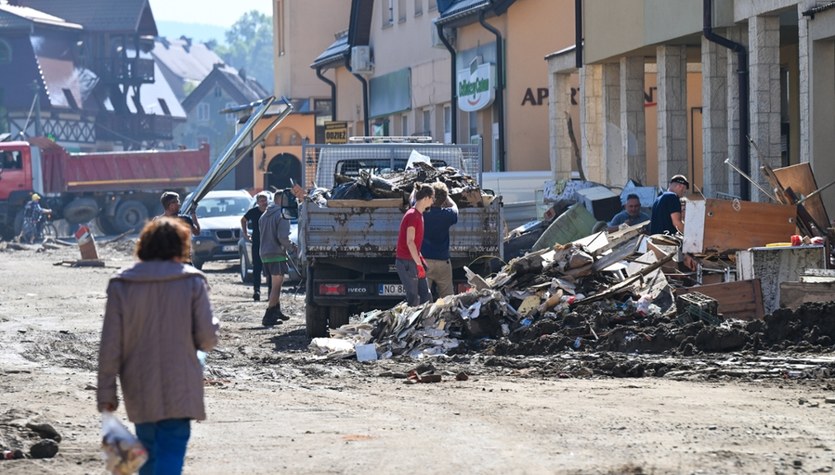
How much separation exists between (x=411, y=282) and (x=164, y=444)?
914cm

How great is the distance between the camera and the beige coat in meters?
6.73

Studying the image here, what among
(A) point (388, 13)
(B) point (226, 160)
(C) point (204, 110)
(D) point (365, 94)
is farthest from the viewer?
(C) point (204, 110)

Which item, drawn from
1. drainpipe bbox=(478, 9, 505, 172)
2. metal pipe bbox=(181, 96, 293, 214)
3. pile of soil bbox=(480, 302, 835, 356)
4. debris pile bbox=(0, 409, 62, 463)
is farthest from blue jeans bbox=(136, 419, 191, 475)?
drainpipe bbox=(478, 9, 505, 172)

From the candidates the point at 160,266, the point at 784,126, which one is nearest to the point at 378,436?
the point at 160,266

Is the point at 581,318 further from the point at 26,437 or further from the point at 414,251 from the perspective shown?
the point at 26,437

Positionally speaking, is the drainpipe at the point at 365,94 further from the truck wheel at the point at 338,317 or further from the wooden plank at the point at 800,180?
the wooden plank at the point at 800,180

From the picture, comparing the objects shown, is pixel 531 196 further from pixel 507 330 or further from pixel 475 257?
pixel 507 330

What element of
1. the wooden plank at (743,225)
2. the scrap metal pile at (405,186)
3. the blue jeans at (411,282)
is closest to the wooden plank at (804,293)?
the wooden plank at (743,225)

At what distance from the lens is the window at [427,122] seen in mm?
40219

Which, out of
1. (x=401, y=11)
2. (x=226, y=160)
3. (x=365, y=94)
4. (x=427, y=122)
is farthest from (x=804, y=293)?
(x=365, y=94)

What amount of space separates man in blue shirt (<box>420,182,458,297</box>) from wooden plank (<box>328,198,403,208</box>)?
0.96 metres

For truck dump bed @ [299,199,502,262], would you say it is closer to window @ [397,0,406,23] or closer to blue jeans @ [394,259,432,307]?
blue jeans @ [394,259,432,307]

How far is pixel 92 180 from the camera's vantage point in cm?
5609

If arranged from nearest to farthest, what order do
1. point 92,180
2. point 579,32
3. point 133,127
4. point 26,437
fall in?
1. point 26,437
2. point 579,32
3. point 92,180
4. point 133,127
